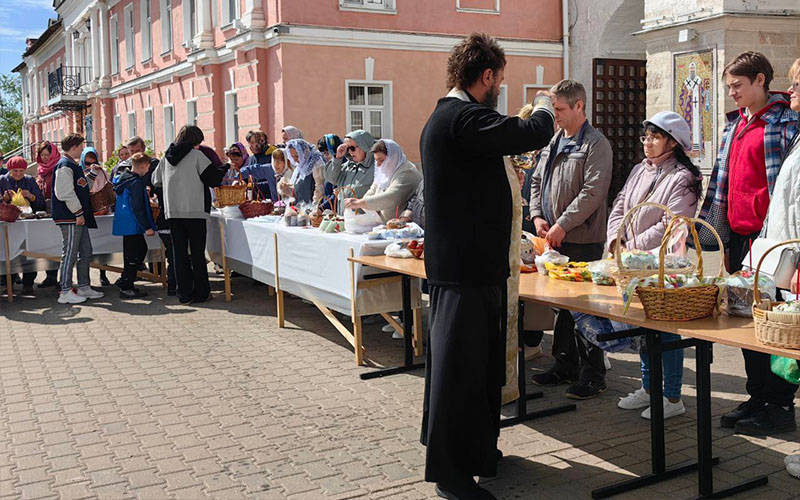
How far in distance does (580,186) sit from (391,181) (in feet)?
6.66

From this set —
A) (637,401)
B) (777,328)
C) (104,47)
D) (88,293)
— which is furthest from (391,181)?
(104,47)

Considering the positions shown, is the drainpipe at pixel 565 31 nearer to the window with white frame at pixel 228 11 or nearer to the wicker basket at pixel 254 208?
the window with white frame at pixel 228 11

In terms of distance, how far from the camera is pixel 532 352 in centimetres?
618

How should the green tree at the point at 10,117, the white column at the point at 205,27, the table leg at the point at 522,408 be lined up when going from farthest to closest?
the green tree at the point at 10,117
the white column at the point at 205,27
the table leg at the point at 522,408

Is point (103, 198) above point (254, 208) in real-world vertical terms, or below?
above

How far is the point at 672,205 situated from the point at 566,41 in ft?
48.9

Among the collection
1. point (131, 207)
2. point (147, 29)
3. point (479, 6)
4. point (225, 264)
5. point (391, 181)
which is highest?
point (147, 29)

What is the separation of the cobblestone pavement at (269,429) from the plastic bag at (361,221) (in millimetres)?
967

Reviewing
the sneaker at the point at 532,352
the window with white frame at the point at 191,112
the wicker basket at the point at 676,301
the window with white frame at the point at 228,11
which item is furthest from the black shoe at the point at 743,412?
the window with white frame at the point at 191,112

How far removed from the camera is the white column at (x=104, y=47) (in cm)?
2747

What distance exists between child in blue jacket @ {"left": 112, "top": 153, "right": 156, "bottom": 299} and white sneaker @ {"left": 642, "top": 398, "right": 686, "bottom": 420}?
20.6 feet

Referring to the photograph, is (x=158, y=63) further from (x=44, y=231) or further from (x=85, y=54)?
(x=44, y=231)

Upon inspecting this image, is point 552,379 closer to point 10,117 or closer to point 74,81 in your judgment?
point 74,81

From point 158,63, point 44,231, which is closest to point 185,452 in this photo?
point 44,231
